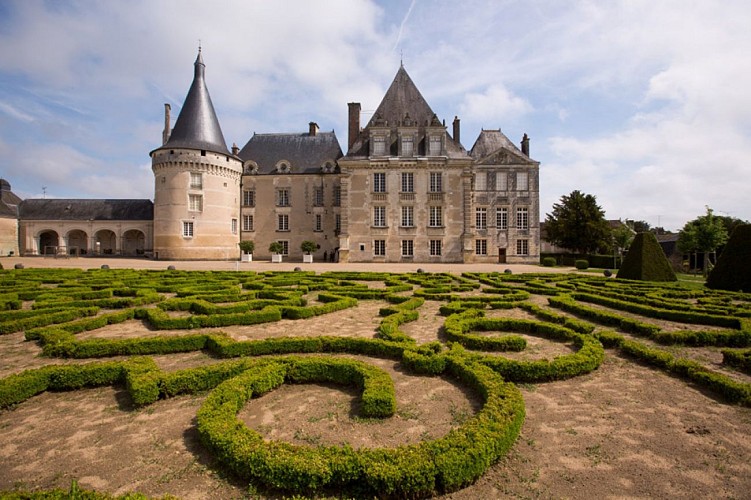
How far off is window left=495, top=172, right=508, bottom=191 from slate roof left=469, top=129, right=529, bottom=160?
8.54ft

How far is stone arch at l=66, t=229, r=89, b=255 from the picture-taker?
4381cm

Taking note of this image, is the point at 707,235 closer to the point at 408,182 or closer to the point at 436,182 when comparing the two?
the point at 436,182

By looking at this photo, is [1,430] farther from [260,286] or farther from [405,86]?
[405,86]

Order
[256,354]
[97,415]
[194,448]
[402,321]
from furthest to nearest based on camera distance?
1. [402,321]
2. [256,354]
3. [97,415]
4. [194,448]

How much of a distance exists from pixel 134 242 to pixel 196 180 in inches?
677

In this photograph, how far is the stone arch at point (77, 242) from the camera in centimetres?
4381

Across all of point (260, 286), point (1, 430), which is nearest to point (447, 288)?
point (260, 286)

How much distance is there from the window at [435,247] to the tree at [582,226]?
15331mm

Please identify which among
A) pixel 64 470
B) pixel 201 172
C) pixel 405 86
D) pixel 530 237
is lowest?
pixel 64 470

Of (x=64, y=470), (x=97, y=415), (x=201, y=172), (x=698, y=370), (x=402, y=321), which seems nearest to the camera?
(x=64, y=470)

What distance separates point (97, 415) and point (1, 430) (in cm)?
84

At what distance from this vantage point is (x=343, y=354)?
6129 mm

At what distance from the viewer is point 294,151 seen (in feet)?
131

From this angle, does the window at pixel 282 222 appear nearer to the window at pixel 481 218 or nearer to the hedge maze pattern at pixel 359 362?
the window at pixel 481 218
